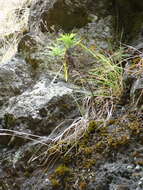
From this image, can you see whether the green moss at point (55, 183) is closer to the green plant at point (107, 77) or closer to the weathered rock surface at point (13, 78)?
the green plant at point (107, 77)

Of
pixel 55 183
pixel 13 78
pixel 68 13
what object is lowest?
pixel 55 183

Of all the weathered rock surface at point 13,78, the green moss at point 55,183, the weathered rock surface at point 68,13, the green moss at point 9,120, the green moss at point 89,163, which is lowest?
the green moss at point 55,183

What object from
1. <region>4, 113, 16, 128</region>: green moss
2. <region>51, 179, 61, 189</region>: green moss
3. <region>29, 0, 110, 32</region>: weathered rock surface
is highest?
<region>29, 0, 110, 32</region>: weathered rock surface

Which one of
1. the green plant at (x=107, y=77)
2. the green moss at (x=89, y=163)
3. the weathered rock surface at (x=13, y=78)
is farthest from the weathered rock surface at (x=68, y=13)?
the green moss at (x=89, y=163)

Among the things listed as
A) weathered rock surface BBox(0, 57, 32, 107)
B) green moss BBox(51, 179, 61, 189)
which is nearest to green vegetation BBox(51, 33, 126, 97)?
weathered rock surface BBox(0, 57, 32, 107)

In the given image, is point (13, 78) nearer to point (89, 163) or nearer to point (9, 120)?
point (9, 120)

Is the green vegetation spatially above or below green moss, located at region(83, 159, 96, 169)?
above

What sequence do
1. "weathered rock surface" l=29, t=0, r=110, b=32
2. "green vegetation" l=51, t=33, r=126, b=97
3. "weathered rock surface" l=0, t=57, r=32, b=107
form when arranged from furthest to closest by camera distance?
"weathered rock surface" l=29, t=0, r=110, b=32 < "weathered rock surface" l=0, t=57, r=32, b=107 < "green vegetation" l=51, t=33, r=126, b=97

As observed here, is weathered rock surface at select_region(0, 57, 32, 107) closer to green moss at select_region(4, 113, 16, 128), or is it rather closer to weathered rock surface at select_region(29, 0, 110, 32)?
green moss at select_region(4, 113, 16, 128)

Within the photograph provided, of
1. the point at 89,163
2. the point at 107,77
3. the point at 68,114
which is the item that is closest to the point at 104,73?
the point at 107,77

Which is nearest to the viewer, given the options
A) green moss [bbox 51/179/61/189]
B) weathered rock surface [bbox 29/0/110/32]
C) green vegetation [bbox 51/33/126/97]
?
green moss [bbox 51/179/61/189]

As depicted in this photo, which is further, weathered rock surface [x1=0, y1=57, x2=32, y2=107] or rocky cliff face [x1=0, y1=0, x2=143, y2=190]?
weathered rock surface [x1=0, y1=57, x2=32, y2=107]

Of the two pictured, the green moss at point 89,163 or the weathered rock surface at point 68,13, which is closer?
the green moss at point 89,163

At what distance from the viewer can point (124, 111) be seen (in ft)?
5.38
